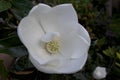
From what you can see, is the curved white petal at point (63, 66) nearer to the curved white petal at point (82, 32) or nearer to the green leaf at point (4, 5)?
the curved white petal at point (82, 32)

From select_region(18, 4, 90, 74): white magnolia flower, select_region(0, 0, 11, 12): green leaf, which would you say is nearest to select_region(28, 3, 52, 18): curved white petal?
select_region(18, 4, 90, 74): white magnolia flower

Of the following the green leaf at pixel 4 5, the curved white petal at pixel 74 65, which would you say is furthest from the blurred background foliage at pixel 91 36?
the curved white petal at pixel 74 65

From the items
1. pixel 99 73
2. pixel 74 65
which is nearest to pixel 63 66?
pixel 74 65

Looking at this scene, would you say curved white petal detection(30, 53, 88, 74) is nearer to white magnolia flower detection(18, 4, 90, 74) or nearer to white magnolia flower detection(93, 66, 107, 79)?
white magnolia flower detection(18, 4, 90, 74)

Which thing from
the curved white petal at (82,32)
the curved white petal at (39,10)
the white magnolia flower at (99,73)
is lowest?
the white magnolia flower at (99,73)

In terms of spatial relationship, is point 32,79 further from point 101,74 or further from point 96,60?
point 96,60
